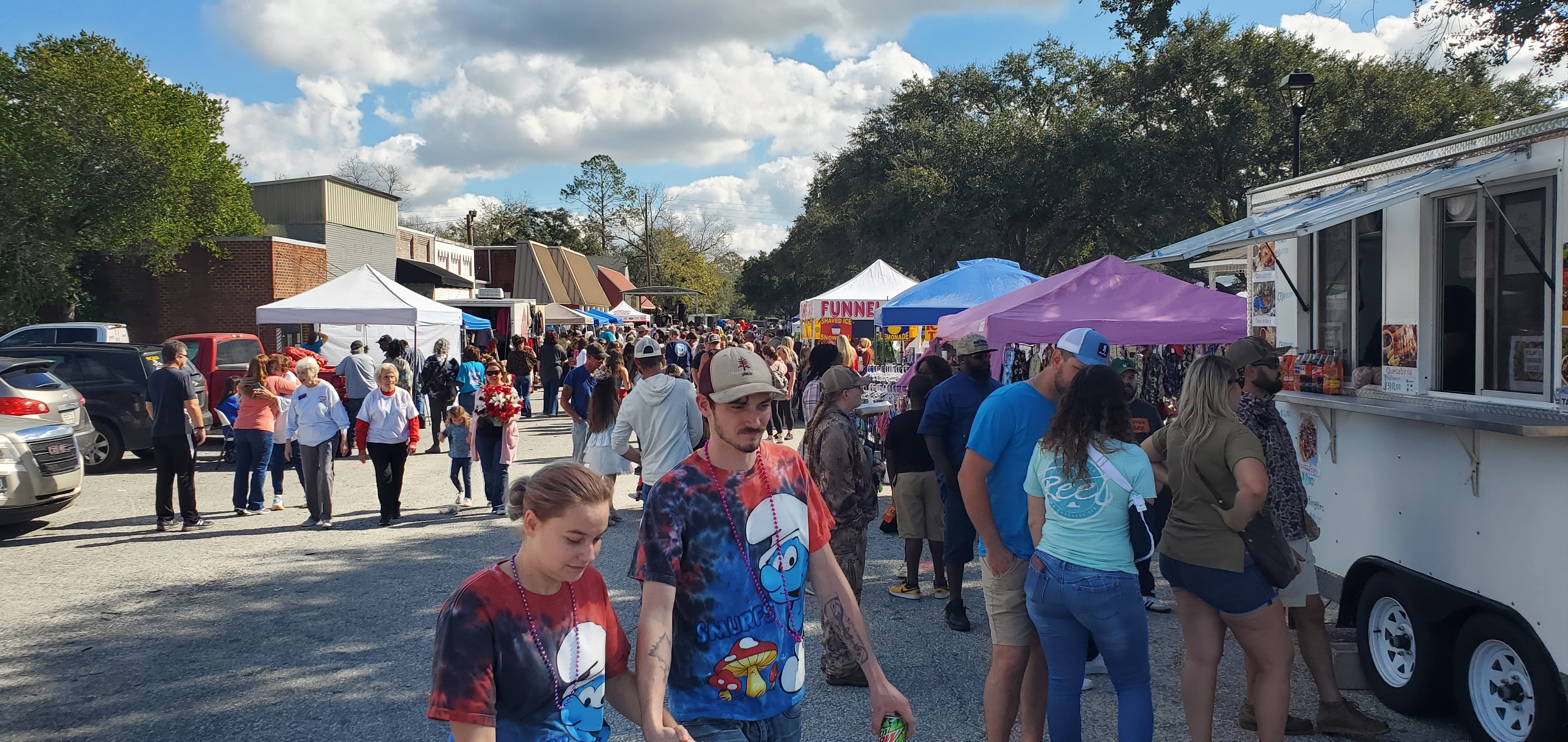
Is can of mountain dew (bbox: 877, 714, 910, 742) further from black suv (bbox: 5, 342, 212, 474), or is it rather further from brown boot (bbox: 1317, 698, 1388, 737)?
black suv (bbox: 5, 342, 212, 474)

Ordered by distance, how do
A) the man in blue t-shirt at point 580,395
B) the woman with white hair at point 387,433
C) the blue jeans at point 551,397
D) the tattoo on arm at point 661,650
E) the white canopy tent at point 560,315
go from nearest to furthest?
1. the tattoo on arm at point 661,650
2. the woman with white hair at point 387,433
3. the man in blue t-shirt at point 580,395
4. the blue jeans at point 551,397
5. the white canopy tent at point 560,315

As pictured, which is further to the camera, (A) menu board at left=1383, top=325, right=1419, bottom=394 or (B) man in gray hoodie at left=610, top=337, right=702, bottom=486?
(B) man in gray hoodie at left=610, top=337, right=702, bottom=486

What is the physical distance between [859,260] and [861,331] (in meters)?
16.3

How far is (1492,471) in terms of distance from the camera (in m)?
4.11

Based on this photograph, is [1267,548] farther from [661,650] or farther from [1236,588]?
[661,650]

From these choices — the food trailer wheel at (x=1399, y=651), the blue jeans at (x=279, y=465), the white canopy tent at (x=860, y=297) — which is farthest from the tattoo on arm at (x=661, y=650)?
the white canopy tent at (x=860, y=297)

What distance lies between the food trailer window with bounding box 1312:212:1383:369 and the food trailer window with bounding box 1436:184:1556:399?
55cm

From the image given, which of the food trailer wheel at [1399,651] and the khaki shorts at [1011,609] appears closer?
the khaki shorts at [1011,609]

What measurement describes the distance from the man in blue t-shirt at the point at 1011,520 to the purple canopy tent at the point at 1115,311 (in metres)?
3.10

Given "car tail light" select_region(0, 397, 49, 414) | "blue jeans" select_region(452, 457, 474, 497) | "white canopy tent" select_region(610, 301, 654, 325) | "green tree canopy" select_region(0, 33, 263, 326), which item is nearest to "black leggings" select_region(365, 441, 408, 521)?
"blue jeans" select_region(452, 457, 474, 497)

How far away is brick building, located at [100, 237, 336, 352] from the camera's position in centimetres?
2639

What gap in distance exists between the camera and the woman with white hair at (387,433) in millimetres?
9258

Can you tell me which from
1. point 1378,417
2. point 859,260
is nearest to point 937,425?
point 1378,417

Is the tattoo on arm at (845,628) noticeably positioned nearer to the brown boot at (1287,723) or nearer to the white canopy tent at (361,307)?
the brown boot at (1287,723)
